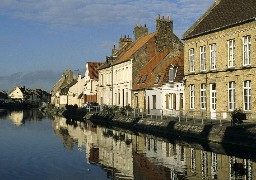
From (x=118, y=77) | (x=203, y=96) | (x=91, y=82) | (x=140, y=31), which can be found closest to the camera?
(x=203, y=96)

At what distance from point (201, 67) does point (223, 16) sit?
17.9 feet

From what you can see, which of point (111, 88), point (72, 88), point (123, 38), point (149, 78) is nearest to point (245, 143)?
→ point (149, 78)

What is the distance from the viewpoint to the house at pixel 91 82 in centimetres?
8294

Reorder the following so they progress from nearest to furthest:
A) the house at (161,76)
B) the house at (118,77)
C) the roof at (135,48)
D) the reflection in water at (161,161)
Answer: the reflection in water at (161,161)
the house at (161,76)
the roof at (135,48)
the house at (118,77)

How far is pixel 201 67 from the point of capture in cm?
4122

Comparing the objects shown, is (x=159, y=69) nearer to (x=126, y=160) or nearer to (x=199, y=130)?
(x=199, y=130)

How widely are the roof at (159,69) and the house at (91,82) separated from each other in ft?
81.1

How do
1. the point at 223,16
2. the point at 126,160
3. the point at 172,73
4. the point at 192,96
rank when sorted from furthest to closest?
the point at 172,73 → the point at 192,96 → the point at 223,16 → the point at 126,160

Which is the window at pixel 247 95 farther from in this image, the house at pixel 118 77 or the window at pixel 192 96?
the house at pixel 118 77

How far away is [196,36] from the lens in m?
41.4

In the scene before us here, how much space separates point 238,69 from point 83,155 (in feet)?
53.3

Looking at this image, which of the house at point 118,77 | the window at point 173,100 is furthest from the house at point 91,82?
the window at point 173,100

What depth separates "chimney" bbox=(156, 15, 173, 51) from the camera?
58.9 metres

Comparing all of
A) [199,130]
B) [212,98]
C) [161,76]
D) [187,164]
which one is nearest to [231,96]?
[212,98]
